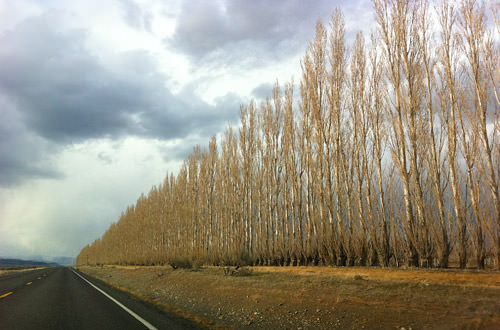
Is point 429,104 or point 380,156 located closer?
point 429,104

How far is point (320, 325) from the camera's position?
263 inches

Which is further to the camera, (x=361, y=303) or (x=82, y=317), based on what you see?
(x=82, y=317)

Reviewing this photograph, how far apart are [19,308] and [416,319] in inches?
417

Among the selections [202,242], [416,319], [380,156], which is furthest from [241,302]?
[202,242]

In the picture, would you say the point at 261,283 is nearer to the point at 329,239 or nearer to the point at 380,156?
the point at 329,239

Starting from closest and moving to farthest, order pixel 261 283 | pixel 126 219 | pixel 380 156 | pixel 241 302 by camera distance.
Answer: pixel 241 302 < pixel 261 283 < pixel 380 156 < pixel 126 219

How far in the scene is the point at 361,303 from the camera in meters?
7.09

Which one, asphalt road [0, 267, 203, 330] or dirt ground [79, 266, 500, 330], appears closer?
dirt ground [79, 266, 500, 330]

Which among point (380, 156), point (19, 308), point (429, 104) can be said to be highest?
point (429, 104)

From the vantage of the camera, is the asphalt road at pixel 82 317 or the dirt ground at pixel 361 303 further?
the asphalt road at pixel 82 317

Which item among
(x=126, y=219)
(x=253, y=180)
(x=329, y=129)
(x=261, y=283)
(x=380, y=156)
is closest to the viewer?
(x=261, y=283)

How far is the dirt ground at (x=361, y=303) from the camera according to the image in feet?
18.7

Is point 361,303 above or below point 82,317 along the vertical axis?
above

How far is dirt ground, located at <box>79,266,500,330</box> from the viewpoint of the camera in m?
5.69
